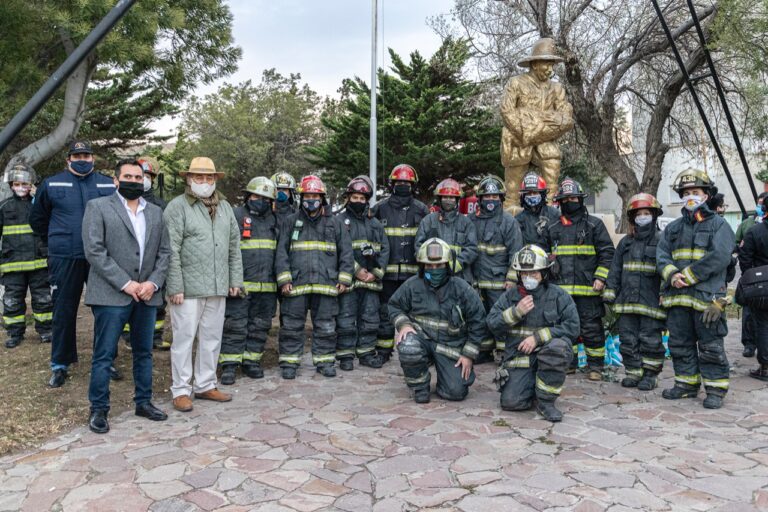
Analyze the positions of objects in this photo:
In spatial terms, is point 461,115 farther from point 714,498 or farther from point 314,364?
point 714,498

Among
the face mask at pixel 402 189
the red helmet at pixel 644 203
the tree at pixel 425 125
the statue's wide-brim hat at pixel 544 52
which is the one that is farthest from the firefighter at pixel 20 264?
the tree at pixel 425 125

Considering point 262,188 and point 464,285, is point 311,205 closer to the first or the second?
point 262,188

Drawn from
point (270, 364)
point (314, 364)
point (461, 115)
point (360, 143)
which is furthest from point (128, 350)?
point (461, 115)

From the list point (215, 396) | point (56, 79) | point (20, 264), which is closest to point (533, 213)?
point (215, 396)

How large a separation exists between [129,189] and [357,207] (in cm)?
293

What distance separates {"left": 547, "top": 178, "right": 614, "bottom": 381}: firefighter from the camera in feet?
23.0

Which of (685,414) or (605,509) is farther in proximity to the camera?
(685,414)

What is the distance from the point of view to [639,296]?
6.56 meters

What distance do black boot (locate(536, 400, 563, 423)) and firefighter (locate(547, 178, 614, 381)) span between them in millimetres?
1580

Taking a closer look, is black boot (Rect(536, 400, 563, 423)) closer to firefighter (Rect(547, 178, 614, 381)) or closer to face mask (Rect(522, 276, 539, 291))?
face mask (Rect(522, 276, 539, 291))

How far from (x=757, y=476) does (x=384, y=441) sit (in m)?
2.62

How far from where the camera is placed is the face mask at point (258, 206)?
7.02 meters

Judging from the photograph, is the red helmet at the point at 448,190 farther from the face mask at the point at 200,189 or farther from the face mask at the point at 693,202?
the face mask at the point at 200,189

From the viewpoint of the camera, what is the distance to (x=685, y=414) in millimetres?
5719
